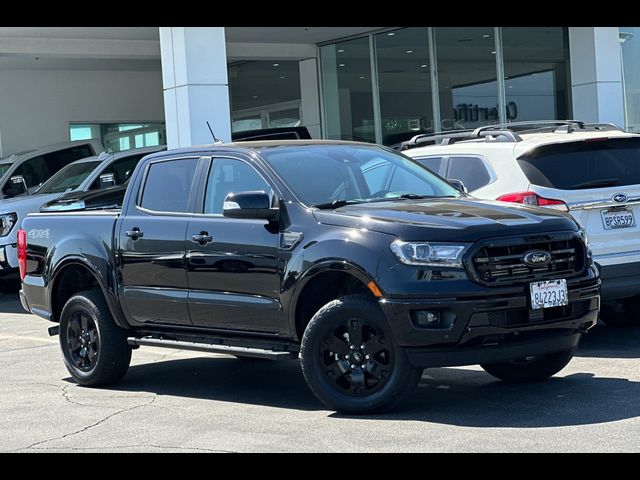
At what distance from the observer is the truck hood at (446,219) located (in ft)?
22.5

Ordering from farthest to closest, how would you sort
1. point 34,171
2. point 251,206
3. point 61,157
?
point 61,157 → point 34,171 → point 251,206

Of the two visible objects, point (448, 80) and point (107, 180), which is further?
point (448, 80)

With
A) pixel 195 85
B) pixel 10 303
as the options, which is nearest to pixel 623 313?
pixel 195 85

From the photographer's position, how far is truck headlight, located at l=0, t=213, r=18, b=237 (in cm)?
1531

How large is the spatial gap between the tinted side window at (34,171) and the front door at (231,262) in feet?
37.6

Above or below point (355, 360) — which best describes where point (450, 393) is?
below

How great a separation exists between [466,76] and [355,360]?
608 inches

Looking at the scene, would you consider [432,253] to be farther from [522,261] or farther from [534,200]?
[534,200]

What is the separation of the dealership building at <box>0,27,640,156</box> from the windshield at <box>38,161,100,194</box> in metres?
1.42

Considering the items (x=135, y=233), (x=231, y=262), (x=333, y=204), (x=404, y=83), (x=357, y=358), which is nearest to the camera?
(x=357, y=358)

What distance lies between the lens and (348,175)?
7980 millimetres

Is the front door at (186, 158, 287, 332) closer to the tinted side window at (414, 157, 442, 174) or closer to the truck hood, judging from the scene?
the truck hood

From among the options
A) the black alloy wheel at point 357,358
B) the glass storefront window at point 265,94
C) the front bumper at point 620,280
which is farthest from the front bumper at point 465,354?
the glass storefront window at point 265,94
